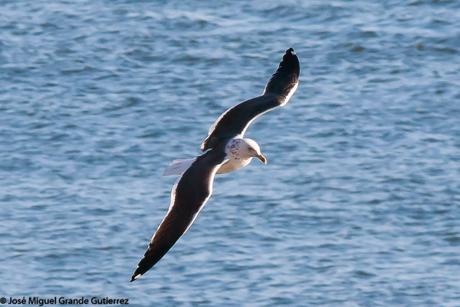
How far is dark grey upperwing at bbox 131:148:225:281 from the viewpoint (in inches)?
435

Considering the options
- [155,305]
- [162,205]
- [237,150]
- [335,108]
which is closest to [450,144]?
[335,108]

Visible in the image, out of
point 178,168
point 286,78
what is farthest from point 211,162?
point 286,78

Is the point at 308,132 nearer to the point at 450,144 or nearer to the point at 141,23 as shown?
the point at 450,144

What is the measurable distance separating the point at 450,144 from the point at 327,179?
81.5 inches

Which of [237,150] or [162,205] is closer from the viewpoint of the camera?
[237,150]

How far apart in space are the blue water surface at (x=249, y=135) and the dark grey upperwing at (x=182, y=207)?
175 inches

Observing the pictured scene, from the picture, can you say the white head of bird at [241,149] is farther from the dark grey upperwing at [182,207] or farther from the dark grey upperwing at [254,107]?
the dark grey upperwing at [182,207]

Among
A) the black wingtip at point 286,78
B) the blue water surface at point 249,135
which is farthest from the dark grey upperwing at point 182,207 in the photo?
the blue water surface at point 249,135

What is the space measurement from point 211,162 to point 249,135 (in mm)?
8080

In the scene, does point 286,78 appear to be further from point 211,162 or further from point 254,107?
point 211,162

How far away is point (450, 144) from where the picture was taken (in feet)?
66.1

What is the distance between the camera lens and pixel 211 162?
39.9ft

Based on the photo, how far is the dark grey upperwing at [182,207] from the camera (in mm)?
11039

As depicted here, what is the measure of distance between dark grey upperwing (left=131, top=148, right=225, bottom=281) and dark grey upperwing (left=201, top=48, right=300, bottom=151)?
90cm
